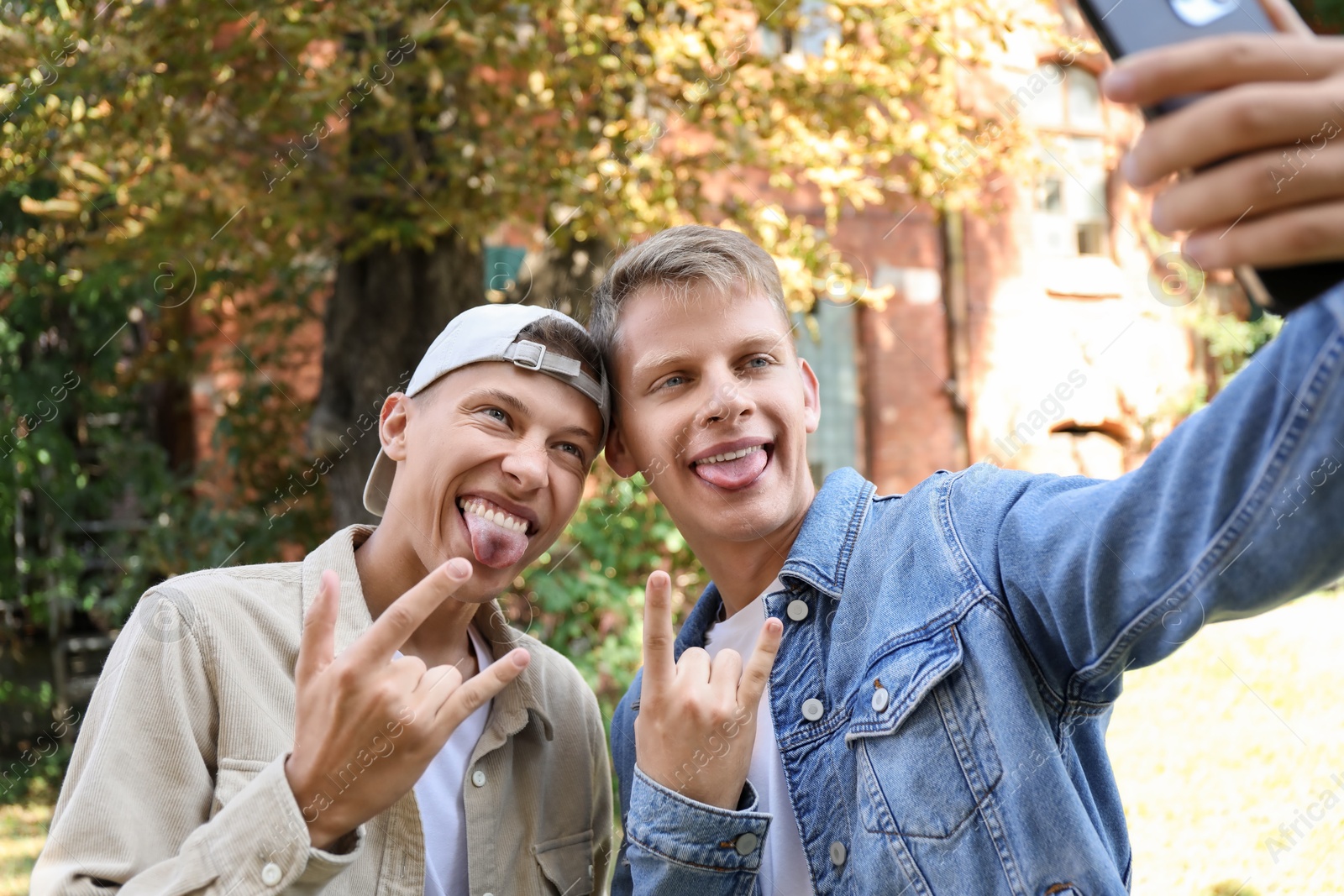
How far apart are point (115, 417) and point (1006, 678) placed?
821 centimetres

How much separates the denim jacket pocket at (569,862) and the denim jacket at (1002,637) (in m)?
0.18

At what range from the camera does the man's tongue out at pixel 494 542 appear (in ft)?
6.98

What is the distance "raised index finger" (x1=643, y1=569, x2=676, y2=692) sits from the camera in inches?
68.2

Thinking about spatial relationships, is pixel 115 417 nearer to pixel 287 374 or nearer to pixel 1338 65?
pixel 287 374

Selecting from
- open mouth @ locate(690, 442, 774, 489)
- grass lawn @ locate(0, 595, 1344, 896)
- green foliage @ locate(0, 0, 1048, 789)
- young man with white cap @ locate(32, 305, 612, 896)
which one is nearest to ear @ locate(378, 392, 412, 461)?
young man with white cap @ locate(32, 305, 612, 896)

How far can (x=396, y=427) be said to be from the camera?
2418 mm

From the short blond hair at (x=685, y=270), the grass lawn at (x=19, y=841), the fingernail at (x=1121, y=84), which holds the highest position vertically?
the fingernail at (x=1121, y=84)

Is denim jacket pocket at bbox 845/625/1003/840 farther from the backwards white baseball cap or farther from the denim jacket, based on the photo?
the backwards white baseball cap

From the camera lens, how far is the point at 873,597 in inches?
74.5

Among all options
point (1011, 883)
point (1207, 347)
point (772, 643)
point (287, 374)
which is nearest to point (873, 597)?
point (772, 643)

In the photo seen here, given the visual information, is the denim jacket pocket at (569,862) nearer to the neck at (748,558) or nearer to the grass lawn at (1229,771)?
the neck at (748,558)

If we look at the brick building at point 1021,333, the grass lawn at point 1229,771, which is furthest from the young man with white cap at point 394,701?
the brick building at point 1021,333

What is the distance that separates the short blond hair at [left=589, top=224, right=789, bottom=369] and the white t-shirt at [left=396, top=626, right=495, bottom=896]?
2.91ft

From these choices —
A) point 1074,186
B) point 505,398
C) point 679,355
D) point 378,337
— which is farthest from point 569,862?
point 1074,186
